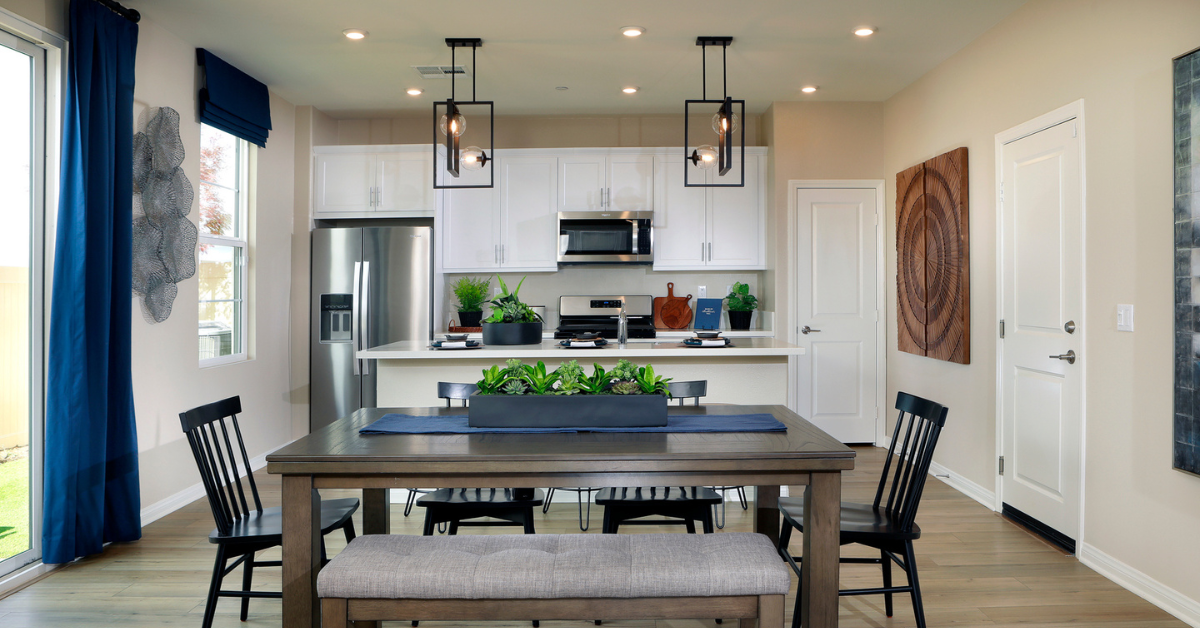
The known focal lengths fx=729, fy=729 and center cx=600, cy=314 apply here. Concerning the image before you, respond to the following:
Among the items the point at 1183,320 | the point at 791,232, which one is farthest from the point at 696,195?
the point at 1183,320

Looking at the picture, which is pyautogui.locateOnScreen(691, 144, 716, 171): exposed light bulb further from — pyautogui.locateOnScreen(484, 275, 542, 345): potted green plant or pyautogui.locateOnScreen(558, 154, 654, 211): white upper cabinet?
pyautogui.locateOnScreen(558, 154, 654, 211): white upper cabinet

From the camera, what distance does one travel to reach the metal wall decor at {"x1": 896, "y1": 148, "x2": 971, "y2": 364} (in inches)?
166

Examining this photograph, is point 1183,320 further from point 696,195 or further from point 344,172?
point 344,172

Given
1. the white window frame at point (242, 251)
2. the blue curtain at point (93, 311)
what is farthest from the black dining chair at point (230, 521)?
the white window frame at point (242, 251)

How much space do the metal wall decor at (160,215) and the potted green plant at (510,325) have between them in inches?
66.0

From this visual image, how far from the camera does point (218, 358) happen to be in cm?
453

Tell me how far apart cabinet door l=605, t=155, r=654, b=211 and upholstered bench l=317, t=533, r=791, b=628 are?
410 centimetres

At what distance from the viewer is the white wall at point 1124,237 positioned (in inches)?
104

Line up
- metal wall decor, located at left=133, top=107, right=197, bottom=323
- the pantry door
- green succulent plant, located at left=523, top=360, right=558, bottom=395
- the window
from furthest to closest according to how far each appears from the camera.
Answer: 1. the pantry door
2. the window
3. metal wall decor, located at left=133, top=107, right=197, bottom=323
4. green succulent plant, located at left=523, top=360, right=558, bottom=395

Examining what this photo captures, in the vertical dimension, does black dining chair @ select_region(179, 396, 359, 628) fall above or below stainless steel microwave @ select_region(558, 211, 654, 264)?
below

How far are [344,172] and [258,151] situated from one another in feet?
2.57

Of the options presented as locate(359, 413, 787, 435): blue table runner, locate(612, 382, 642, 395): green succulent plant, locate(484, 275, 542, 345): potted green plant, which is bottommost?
locate(359, 413, 787, 435): blue table runner

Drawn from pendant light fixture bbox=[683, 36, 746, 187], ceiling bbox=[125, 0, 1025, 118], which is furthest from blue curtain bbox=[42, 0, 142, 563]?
pendant light fixture bbox=[683, 36, 746, 187]

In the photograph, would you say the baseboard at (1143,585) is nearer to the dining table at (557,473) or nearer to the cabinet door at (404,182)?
the dining table at (557,473)
